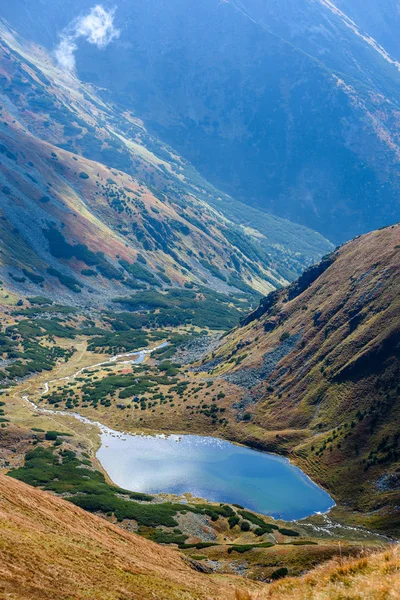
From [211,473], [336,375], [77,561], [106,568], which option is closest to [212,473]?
[211,473]

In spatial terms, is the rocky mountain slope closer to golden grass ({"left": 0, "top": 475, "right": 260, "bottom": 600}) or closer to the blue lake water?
the blue lake water

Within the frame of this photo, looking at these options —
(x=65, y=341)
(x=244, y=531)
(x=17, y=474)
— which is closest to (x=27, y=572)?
(x=244, y=531)

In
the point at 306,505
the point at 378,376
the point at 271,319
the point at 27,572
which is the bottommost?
the point at 27,572

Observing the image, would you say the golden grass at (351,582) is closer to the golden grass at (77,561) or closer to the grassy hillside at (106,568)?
the grassy hillside at (106,568)

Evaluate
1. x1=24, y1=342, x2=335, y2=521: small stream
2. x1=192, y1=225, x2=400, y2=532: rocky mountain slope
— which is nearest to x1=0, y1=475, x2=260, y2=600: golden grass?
x1=24, y1=342, x2=335, y2=521: small stream

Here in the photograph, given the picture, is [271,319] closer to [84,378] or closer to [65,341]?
[84,378]

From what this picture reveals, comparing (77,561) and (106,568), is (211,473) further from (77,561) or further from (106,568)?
(77,561)
